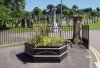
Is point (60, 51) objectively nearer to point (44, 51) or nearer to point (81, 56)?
point (44, 51)

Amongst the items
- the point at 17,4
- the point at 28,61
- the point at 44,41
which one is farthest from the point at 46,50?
the point at 17,4

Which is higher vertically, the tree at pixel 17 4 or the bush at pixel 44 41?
the tree at pixel 17 4

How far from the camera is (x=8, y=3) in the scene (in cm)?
3912

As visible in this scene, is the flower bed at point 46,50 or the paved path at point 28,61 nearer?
the paved path at point 28,61

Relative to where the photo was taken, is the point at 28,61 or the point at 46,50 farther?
the point at 46,50

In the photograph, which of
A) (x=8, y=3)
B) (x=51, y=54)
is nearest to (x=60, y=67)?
(x=51, y=54)

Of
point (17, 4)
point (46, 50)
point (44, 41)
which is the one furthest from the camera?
point (17, 4)

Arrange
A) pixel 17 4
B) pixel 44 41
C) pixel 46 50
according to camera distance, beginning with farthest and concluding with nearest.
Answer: pixel 17 4 < pixel 44 41 < pixel 46 50

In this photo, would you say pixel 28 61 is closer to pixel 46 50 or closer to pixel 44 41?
pixel 46 50

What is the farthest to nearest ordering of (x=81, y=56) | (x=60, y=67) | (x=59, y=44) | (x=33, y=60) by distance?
(x=81, y=56) < (x=59, y=44) < (x=33, y=60) < (x=60, y=67)

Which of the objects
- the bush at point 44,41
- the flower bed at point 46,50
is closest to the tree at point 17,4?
the bush at point 44,41

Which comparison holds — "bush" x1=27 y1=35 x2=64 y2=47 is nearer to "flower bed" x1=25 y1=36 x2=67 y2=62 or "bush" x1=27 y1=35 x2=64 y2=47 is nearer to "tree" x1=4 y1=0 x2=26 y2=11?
"flower bed" x1=25 y1=36 x2=67 y2=62

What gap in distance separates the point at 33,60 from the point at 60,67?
1.40 m

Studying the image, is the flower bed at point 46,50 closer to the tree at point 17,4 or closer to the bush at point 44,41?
the bush at point 44,41
